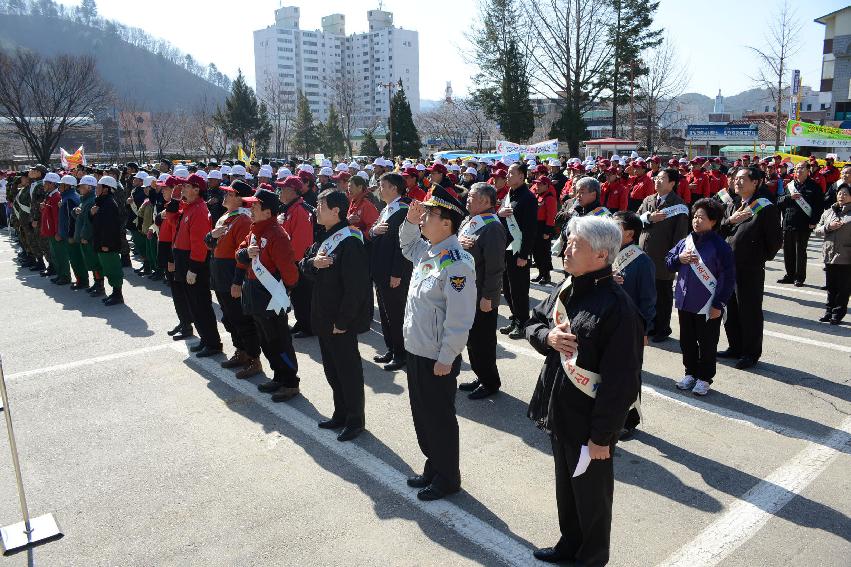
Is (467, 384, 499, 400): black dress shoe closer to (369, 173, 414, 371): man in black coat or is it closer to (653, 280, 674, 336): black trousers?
(369, 173, 414, 371): man in black coat

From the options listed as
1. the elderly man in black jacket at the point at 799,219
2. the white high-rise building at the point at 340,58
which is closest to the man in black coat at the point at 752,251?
the elderly man in black jacket at the point at 799,219

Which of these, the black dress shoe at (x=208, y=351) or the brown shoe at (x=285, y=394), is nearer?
the brown shoe at (x=285, y=394)

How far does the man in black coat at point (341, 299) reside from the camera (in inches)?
190

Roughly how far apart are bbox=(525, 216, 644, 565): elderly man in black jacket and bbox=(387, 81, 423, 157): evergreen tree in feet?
161

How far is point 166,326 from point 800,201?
35.2 ft

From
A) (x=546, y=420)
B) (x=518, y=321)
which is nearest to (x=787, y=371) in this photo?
(x=518, y=321)

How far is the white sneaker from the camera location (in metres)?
5.81

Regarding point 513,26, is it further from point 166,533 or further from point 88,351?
point 166,533

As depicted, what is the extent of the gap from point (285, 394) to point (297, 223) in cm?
218

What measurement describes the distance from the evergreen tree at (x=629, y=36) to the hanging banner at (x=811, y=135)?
10413mm

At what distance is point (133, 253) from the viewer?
1529cm

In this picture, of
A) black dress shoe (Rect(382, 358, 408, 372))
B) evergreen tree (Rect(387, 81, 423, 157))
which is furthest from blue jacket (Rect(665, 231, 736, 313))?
evergreen tree (Rect(387, 81, 423, 157))

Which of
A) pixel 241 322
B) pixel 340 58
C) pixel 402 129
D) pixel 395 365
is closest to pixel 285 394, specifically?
pixel 241 322

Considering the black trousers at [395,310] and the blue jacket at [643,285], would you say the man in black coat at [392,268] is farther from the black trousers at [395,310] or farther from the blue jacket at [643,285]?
the blue jacket at [643,285]
